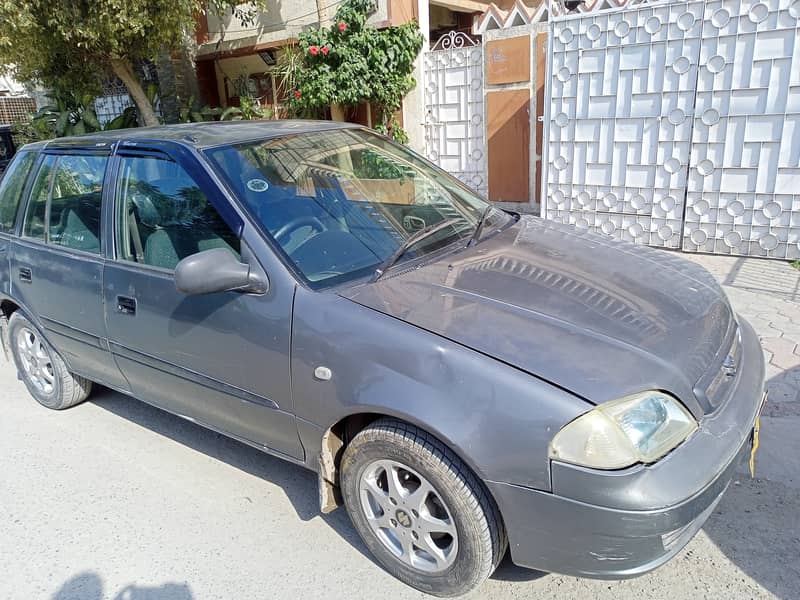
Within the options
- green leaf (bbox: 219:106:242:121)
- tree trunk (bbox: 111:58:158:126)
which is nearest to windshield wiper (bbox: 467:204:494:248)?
tree trunk (bbox: 111:58:158:126)

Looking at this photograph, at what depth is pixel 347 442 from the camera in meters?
2.54

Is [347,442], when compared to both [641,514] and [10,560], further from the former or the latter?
[10,560]

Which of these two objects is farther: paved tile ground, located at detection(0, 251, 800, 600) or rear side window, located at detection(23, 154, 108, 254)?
rear side window, located at detection(23, 154, 108, 254)

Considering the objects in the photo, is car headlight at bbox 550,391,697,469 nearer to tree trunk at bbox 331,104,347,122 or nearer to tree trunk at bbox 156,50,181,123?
tree trunk at bbox 331,104,347,122

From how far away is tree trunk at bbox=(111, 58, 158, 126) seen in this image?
9.48 metres

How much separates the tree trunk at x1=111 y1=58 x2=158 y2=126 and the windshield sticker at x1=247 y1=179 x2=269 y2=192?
8.05m

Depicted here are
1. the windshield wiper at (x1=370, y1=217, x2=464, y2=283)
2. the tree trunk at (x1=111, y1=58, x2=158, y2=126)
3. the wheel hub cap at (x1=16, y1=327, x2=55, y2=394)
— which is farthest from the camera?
the tree trunk at (x1=111, y1=58, x2=158, y2=126)

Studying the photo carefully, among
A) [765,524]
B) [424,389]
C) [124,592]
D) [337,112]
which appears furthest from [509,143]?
[124,592]

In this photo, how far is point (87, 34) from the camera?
25.9ft

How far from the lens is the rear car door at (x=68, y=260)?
11.0 ft

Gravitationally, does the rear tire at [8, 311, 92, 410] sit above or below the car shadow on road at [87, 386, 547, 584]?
above

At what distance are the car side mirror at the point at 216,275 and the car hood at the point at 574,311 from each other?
0.46 metres

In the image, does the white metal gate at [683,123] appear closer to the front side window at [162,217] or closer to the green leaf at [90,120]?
the front side window at [162,217]

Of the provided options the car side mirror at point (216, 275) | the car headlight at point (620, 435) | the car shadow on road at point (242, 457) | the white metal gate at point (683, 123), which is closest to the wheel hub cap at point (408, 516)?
the car shadow on road at point (242, 457)
